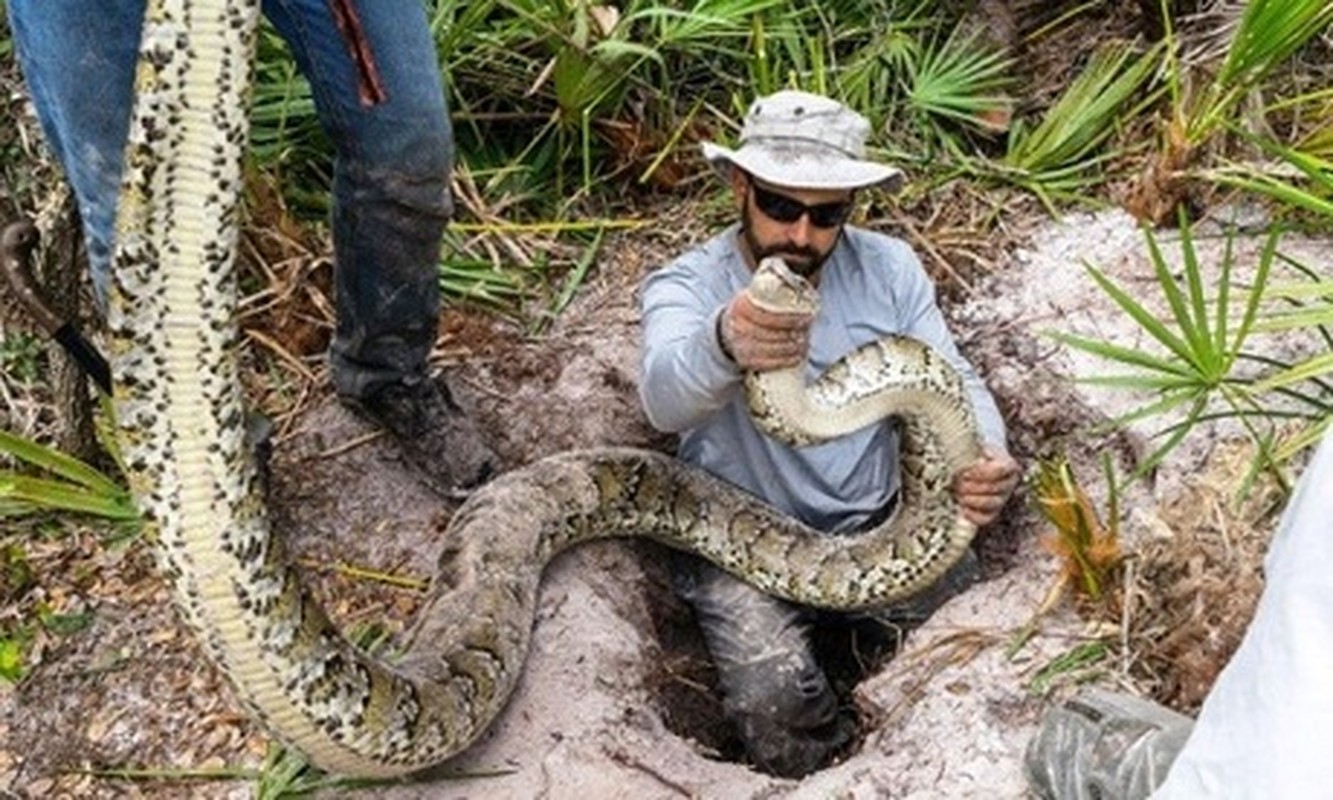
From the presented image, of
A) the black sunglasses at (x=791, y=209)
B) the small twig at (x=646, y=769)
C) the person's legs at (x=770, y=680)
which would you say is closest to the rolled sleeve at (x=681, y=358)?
the black sunglasses at (x=791, y=209)

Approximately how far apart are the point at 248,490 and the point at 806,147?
71.8 inches

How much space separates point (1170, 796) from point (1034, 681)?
1606 mm

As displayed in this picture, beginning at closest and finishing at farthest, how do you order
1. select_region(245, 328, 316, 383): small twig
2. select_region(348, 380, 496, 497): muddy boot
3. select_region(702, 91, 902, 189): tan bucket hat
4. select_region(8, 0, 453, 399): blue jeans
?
select_region(8, 0, 453, 399): blue jeans → select_region(702, 91, 902, 189): tan bucket hat → select_region(348, 380, 496, 497): muddy boot → select_region(245, 328, 316, 383): small twig

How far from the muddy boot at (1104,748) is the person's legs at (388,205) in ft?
6.47

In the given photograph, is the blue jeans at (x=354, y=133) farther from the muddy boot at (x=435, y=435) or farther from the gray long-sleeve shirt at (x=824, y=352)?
the gray long-sleeve shirt at (x=824, y=352)

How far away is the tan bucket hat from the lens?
4.11 m

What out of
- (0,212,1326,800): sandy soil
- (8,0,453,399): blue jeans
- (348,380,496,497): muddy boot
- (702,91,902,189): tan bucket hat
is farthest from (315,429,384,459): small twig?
(702,91,902,189): tan bucket hat

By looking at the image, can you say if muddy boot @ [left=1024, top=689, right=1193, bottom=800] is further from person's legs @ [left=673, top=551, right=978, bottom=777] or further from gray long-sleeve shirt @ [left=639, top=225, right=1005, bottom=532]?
gray long-sleeve shirt @ [left=639, top=225, right=1005, bottom=532]

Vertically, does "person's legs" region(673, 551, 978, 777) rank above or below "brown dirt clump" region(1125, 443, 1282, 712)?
below

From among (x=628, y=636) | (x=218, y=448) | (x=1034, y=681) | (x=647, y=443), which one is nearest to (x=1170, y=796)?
(x=1034, y=681)

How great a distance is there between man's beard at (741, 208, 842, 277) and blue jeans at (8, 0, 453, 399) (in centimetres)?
84

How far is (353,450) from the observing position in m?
4.83

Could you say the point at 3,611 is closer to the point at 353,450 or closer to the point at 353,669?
the point at 353,450

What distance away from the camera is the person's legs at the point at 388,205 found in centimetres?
379
